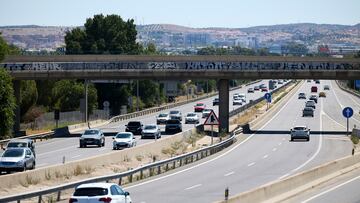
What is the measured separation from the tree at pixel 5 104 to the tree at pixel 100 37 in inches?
2616

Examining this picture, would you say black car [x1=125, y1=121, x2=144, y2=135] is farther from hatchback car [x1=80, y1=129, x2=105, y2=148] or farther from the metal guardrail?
hatchback car [x1=80, y1=129, x2=105, y2=148]

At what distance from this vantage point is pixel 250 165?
48.3 metres

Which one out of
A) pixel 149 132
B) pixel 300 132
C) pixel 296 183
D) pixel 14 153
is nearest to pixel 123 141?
pixel 149 132

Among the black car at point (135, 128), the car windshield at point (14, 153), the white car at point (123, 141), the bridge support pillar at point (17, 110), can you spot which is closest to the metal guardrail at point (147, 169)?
the car windshield at point (14, 153)

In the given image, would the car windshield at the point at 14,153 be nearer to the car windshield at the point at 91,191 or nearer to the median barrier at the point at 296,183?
the median barrier at the point at 296,183

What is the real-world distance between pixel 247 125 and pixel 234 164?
35.8m

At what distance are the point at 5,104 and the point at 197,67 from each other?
61.2 feet

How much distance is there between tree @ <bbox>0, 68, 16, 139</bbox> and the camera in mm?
69625

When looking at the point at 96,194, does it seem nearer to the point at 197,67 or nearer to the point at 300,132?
the point at 300,132

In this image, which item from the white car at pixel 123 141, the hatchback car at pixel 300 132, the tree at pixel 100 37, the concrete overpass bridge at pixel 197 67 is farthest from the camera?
the tree at pixel 100 37

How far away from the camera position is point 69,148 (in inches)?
2451

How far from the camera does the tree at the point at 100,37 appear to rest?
455 ft

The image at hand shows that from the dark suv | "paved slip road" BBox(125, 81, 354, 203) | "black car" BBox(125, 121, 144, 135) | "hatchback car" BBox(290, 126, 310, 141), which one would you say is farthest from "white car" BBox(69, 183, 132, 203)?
the dark suv

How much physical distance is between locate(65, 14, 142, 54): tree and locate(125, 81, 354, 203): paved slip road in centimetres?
5140
